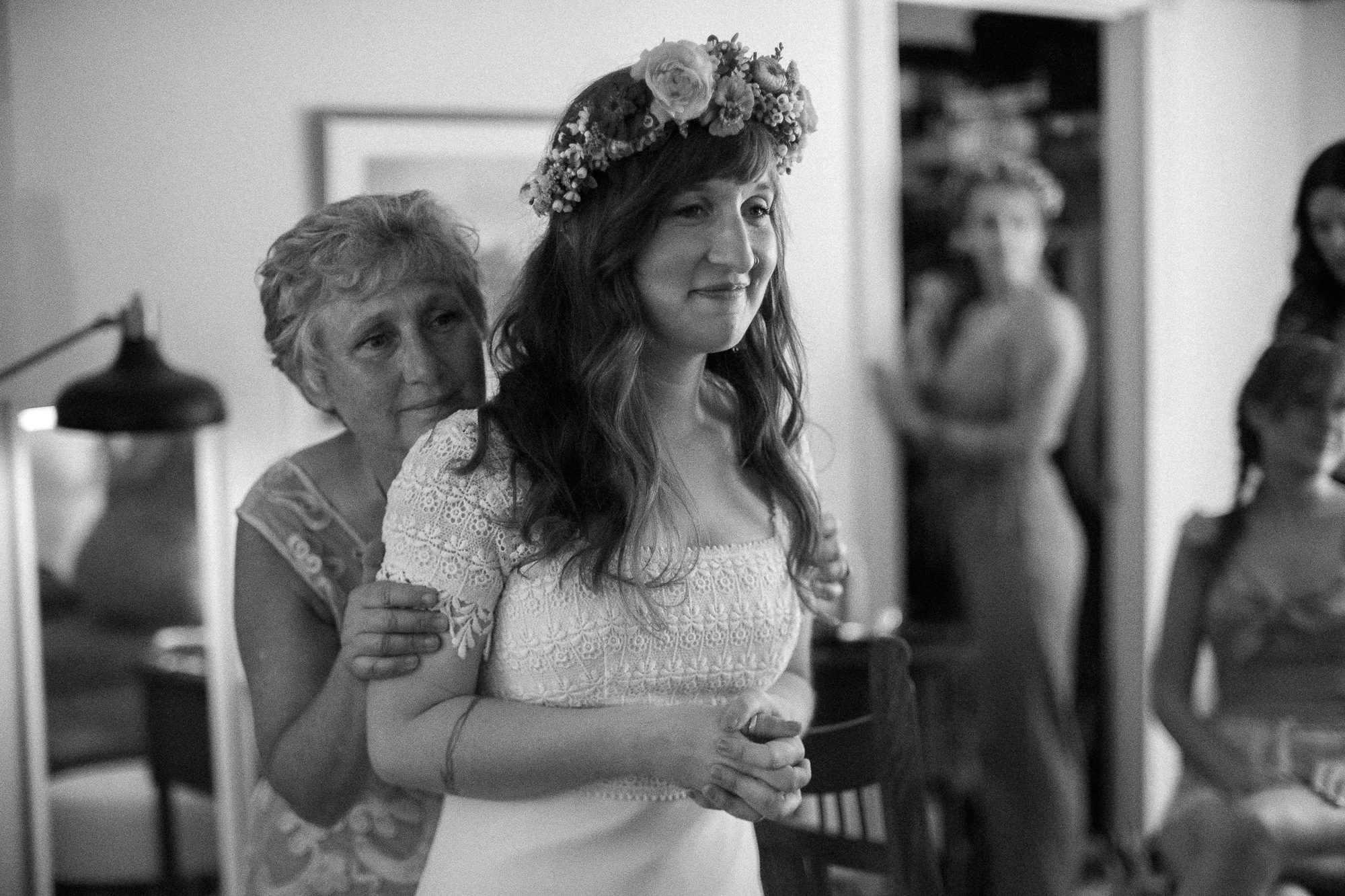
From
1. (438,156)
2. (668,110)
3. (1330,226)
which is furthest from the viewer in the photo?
(438,156)

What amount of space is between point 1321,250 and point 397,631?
1412 millimetres

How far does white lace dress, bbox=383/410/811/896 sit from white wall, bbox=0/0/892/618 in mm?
1236

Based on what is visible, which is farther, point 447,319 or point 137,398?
point 137,398

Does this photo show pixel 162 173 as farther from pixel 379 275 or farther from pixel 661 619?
pixel 661 619

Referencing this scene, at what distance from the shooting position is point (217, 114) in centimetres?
265

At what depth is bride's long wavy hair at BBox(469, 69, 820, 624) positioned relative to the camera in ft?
4.03

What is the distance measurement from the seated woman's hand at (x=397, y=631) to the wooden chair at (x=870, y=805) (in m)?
0.40

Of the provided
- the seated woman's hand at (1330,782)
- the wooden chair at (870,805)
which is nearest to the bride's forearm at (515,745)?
the wooden chair at (870,805)

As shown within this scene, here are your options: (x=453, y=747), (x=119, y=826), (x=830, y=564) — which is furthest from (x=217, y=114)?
(x=453, y=747)

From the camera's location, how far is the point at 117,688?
264 centimetres

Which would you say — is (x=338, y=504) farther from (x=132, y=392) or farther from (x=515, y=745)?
(x=132, y=392)

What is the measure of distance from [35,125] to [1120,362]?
264cm

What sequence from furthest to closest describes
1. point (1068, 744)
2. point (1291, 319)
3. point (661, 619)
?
point (1068, 744) < point (1291, 319) < point (661, 619)

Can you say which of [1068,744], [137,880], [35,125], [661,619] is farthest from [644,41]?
[1068,744]
